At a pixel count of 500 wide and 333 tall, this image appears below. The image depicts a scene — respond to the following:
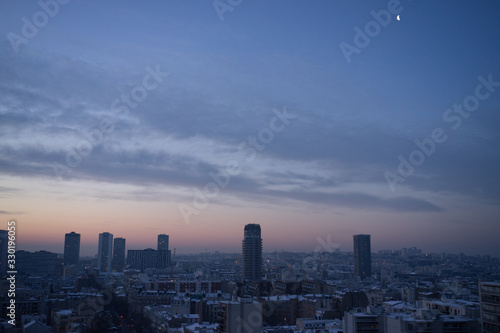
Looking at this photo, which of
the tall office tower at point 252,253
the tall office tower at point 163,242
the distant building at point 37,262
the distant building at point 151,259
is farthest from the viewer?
the tall office tower at point 163,242

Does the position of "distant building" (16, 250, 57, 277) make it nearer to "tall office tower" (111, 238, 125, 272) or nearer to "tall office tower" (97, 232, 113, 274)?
"tall office tower" (97, 232, 113, 274)

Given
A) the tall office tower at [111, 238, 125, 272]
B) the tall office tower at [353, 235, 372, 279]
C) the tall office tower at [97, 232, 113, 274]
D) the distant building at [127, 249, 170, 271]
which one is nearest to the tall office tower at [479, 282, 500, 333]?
the tall office tower at [353, 235, 372, 279]

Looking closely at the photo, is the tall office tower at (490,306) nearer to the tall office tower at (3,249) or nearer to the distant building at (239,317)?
the distant building at (239,317)

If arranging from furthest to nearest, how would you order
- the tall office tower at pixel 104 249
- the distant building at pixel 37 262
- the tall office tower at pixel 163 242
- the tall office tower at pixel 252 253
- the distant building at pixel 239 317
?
the tall office tower at pixel 163 242 < the tall office tower at pixel 104 249 < the distant building at pixel 37 262 < the tall office tower at pixel 252 253 < the distant building at pixel 239 317

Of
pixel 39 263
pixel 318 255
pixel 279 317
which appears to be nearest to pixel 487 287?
pixel 279 317

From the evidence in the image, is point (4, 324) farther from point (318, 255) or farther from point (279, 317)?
point (318, 255)

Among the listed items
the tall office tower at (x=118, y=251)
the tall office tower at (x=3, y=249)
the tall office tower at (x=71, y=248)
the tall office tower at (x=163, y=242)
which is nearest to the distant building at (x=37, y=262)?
the tall office tower at (x=71, y=248)
